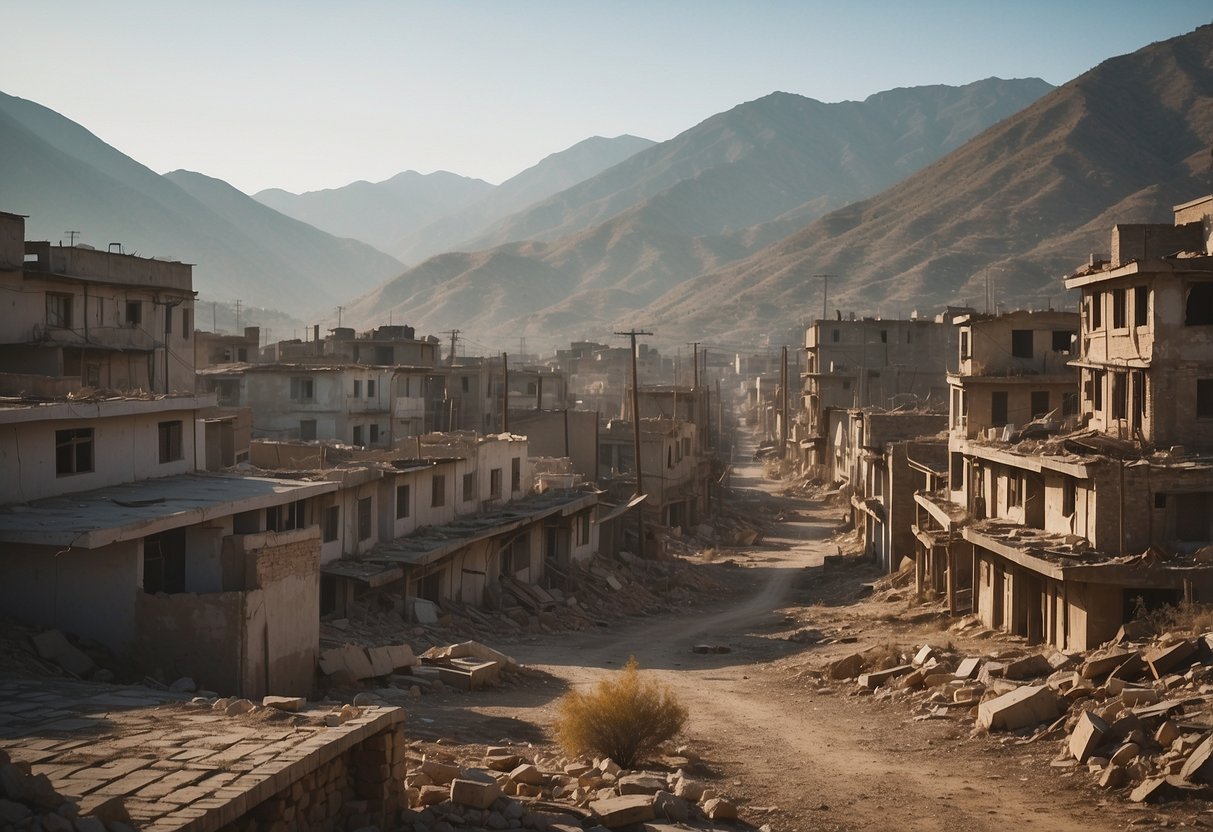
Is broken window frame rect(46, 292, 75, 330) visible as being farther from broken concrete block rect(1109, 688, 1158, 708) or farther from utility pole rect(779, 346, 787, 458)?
utility pole rect(779, 346, 787, 458)

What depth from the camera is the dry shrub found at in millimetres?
17391

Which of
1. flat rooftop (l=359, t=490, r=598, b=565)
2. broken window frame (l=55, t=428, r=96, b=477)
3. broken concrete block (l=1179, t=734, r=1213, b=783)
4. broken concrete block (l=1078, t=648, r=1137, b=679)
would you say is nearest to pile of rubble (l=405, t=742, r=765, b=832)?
broken concrete block (l=1179, t=734, r=1213, b=783)

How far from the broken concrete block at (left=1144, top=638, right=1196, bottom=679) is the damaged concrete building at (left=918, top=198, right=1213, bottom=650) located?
16.5ft

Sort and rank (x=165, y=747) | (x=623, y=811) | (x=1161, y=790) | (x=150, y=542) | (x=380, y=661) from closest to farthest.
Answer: (x=165, y=747) → (x=623, y=811) → (x=1161, y=790) → (x=150, y=542) → (x=380, y=661)

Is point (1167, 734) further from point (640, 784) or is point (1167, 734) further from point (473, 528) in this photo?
point (473, 528)

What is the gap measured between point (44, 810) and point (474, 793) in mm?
4887

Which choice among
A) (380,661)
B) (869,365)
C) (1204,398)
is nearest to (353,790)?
(380,661)

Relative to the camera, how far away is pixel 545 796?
14609mm

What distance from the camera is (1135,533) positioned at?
2669 cm

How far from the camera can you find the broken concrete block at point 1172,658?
1956 cm

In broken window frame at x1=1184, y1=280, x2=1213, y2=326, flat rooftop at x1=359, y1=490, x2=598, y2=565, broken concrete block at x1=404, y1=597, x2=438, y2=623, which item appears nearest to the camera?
broken concrete block at x1=404, y1=597, x2=438, y2=623

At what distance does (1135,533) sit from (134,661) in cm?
1962

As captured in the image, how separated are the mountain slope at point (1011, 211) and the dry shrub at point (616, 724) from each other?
405 feet

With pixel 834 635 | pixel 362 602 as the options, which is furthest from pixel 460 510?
pixel 834 635
